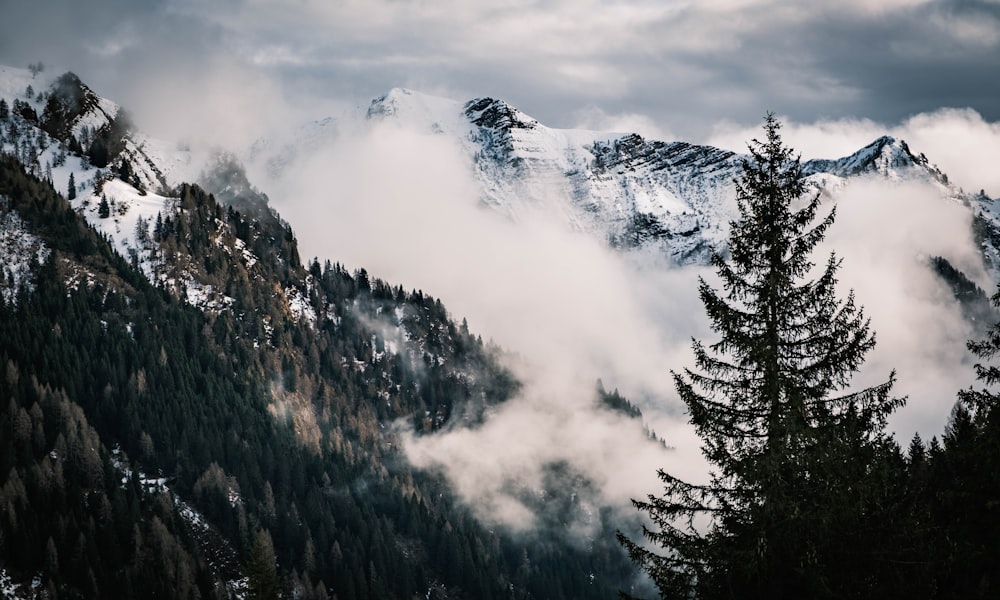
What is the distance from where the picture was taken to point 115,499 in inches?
5871

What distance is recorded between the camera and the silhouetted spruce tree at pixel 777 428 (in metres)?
18.9

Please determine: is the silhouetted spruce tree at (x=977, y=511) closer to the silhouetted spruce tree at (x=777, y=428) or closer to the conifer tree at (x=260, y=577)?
the silhouetted spruce tree at (x=777, y=428)

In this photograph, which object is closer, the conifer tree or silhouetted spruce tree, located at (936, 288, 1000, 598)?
silhouetted spruce tree, located at (936, 288, 1000, 598)

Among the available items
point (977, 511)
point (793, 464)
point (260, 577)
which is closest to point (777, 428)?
point (793, 464)

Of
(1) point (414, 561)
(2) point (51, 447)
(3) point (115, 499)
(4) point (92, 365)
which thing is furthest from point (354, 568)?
(4) point (92, 365)

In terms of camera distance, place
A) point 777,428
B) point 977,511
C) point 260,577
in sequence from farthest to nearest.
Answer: point 260,577 → point 977,511 → point 777,428

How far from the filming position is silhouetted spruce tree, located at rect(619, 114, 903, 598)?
18922mm

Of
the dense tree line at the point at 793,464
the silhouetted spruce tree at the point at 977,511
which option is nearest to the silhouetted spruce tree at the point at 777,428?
the dense tree line at the point at 793,464

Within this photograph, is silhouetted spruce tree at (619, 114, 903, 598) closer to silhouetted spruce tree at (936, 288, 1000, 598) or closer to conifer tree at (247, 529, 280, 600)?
silhouetted spruce tree at (936, 288, 1000, 598)

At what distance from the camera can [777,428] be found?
19.8 m

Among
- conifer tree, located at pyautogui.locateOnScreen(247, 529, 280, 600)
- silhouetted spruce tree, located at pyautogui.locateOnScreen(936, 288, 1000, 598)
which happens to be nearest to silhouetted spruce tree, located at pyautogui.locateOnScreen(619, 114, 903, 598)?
silhouetted spruce tree, located at pyautogui.locateOnScreen(936, 288, 1000, 598)

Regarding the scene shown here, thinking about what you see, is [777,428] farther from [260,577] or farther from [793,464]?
[260,577]

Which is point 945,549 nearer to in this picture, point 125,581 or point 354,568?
point 125,581

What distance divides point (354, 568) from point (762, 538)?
16267 centimetres
